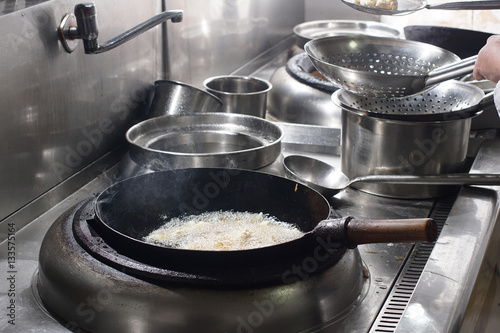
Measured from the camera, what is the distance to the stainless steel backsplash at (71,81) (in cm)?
140

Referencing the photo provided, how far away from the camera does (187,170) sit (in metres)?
1.40

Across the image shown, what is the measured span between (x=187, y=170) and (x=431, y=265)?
585 millimetres

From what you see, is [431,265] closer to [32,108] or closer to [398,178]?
[398,178]

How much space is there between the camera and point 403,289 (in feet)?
4.12

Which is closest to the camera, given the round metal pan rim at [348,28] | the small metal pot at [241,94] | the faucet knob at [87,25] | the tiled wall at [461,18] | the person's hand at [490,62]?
the person's hand at [490,62]

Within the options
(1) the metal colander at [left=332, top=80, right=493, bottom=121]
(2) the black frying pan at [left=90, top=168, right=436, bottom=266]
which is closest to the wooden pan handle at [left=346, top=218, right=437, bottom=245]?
(2) the black frying pan at [left=90, top=168, right=436, bottom=266]

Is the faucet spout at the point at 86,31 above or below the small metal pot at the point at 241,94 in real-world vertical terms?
above

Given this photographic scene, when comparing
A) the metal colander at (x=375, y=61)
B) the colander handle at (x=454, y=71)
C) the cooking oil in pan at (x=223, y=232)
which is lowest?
the cooking oil in pan at (x=223, y=232)

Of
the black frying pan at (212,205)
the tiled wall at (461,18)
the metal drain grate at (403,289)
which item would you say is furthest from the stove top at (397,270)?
the tiled wall at (461,18)

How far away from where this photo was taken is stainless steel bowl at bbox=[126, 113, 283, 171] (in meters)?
1.57

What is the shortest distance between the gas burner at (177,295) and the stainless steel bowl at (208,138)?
0.49 meters

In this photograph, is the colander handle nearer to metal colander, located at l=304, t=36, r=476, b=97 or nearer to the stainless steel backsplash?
metal colander, located at l=304, t=36, r=476, b=97

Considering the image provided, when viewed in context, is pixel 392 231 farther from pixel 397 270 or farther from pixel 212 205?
pixel 212 205

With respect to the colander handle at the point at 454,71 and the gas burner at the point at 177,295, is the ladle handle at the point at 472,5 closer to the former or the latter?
the colander handle at the point at 454,71
